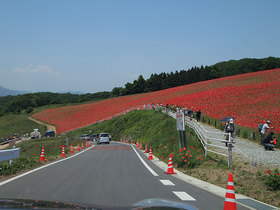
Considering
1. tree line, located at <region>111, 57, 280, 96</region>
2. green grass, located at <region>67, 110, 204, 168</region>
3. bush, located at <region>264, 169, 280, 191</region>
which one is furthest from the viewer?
tree line, located at <region>111, 57, 280, 96</region>

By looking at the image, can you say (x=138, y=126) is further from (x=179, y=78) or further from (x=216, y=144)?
(x=179, y=78)

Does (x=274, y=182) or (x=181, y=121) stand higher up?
(x=181, y=121)

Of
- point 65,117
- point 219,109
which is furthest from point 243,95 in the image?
point 65,117

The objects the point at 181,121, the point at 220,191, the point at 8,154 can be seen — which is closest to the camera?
the point at 220,191

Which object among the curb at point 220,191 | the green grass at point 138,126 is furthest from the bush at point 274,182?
the green grass at point 138,126

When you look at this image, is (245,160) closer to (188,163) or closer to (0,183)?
(188,163)

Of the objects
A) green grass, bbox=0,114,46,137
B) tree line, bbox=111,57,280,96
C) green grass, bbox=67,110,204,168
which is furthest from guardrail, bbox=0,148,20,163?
tree line, bbox=111,57,280,96

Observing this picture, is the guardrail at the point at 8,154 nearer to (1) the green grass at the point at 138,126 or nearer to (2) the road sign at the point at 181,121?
(2) the road sign at the point at 181,121

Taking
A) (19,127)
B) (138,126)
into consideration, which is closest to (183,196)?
(138,126)

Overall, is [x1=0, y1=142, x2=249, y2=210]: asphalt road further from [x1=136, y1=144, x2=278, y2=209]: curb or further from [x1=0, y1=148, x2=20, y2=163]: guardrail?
[x1=0, y1=148, x2=20, y2=163]: guardrail

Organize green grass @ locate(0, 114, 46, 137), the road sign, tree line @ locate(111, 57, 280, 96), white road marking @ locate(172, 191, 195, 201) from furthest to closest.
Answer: tree line @ locate(111, 57, 280, 96)
green grass @ locate(0, 114, 46, 137)
the road sign
white road marking @ locate(172, 191, 195, 201)

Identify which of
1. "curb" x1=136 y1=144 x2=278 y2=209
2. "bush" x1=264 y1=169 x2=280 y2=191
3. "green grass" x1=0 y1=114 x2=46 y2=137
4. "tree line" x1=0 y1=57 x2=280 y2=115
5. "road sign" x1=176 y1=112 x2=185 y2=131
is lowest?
"green grass" x1=0 y1=114 x2=46 y2=137

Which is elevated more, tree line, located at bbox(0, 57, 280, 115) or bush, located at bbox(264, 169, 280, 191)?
tree line, located at bbox(0, 57, 280, 115)

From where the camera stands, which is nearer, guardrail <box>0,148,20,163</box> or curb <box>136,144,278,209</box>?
curb <box>136,144,278,209</box>
